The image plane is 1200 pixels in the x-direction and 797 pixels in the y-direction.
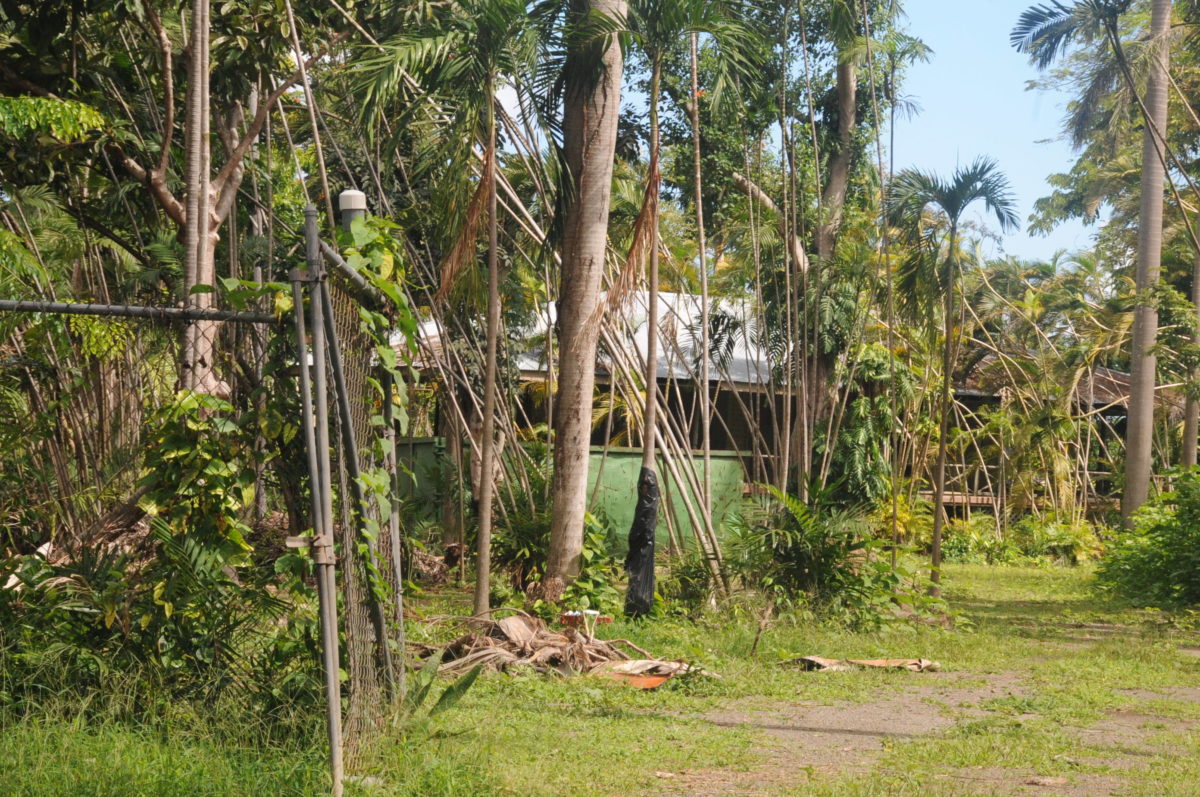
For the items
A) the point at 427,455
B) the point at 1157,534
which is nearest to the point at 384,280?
the point at 427,455

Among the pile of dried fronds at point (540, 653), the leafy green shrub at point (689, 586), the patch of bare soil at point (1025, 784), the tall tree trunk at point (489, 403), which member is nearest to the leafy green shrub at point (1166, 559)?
the leafy green shrub at point (689, 586)

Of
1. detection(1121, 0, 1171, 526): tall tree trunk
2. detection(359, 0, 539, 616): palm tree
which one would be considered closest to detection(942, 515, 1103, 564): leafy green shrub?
detection(1121, 0, 1171, 526): tall tree trunk

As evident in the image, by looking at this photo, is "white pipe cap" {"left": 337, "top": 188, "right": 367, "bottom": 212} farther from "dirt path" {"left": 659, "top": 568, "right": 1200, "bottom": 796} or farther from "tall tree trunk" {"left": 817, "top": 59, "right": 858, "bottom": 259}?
"tall tree trunk" {"left": 817, "top": 59, "right": 858, "bottom": 259}

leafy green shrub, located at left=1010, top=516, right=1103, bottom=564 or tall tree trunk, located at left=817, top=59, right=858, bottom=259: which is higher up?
tall tree trunk, located at left=817, top=59, right=858, bottom=259

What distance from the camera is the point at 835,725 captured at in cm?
626

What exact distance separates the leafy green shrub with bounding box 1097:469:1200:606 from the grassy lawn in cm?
316

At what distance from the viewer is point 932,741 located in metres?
5.75

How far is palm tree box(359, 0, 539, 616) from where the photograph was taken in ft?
27.0

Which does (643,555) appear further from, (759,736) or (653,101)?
(759,736)

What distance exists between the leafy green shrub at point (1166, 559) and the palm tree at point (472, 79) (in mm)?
7824

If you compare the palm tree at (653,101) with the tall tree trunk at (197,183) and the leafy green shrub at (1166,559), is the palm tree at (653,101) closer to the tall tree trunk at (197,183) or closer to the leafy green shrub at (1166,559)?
the tall tree trunk at (197,183)

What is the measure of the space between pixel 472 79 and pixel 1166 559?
31.1 feet

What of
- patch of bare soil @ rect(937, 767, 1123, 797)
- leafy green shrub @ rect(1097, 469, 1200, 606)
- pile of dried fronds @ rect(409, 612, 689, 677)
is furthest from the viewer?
leafy green shrub @ rect(1097, 469, 1200, 606)

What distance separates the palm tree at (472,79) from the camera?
8242mm
